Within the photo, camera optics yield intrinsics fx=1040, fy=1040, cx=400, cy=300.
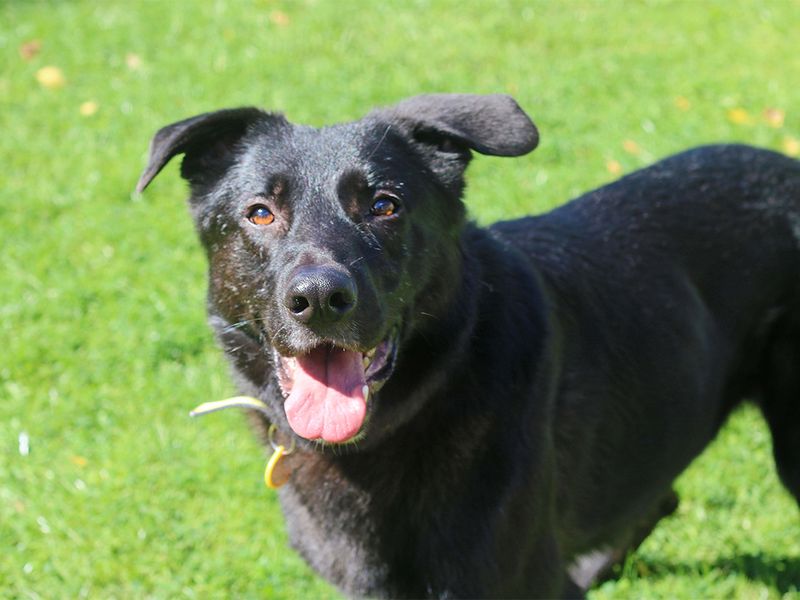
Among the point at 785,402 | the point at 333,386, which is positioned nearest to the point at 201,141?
the point at 333,386

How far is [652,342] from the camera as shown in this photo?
3.68 meters

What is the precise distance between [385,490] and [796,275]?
5.92 feet

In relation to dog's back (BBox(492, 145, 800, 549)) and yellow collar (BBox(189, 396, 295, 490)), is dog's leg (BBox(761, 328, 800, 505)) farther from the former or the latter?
yellow collar (BBox(189, 396, 295, 490))

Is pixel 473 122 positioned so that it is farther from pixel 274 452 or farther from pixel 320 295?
pixel 274 452

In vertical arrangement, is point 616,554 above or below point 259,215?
below

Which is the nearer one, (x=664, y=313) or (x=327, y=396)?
(x=327, y=396)

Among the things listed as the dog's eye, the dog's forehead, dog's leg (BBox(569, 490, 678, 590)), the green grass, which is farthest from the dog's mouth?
dog's leg (BBox(569, 490, 678, 590))

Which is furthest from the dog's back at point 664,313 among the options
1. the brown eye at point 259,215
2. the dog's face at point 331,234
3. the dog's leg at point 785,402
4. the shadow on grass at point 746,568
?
the brown eye at point 259,215

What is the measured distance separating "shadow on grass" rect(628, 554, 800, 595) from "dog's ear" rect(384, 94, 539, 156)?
82.0 inches

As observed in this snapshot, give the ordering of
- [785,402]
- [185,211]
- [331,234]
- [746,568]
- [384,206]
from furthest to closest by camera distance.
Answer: [185,211]
[746,568]
[785,402]
[384,206]
[331,234]

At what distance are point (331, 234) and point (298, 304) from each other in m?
0.25

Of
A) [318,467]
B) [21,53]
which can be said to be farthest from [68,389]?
[21,53]

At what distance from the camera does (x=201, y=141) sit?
328cm

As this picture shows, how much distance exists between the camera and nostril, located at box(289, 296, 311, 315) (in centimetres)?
270
